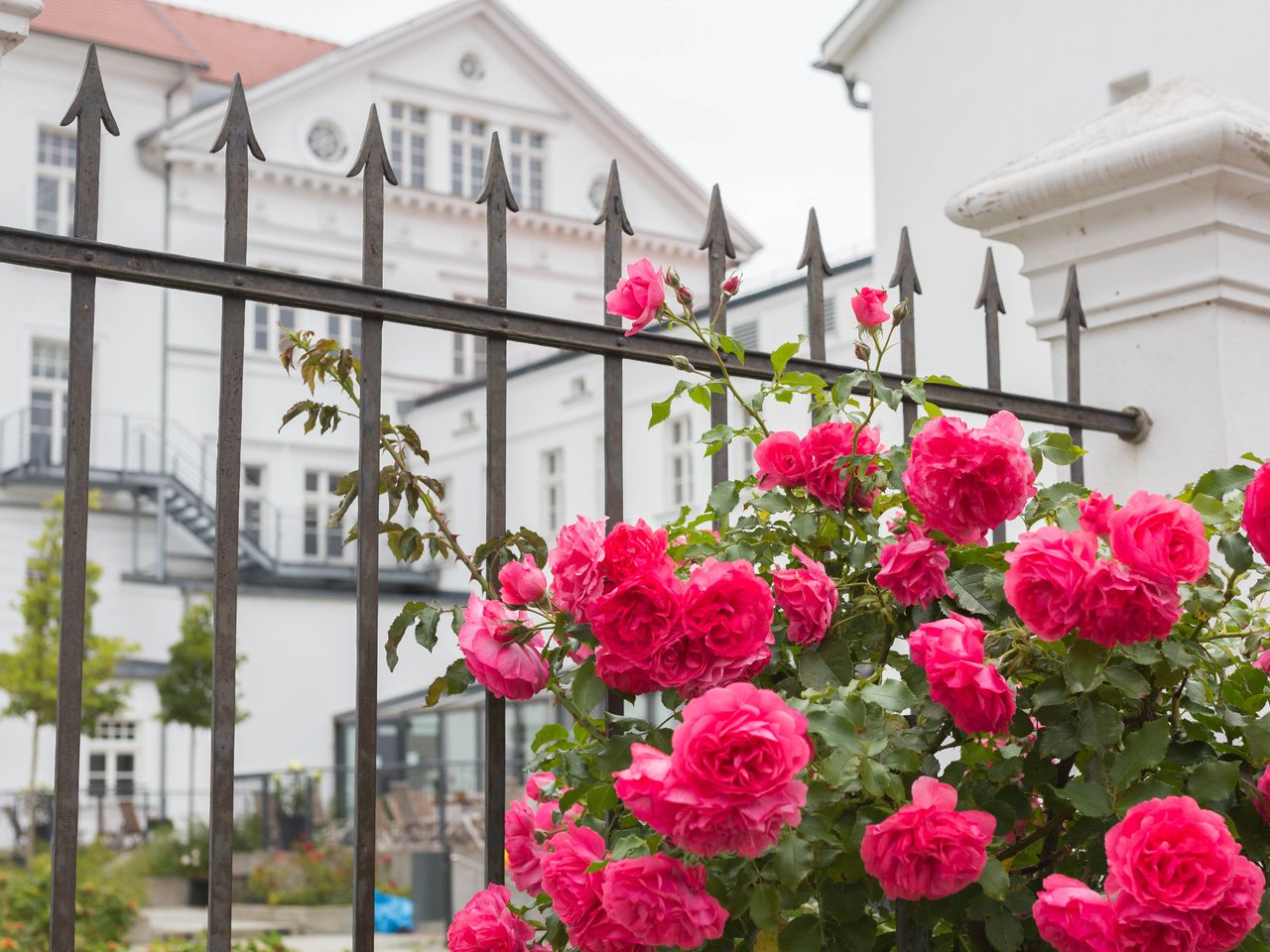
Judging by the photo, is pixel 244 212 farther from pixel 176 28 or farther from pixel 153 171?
pixel 176 28

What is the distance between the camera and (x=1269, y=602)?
345 centimetres

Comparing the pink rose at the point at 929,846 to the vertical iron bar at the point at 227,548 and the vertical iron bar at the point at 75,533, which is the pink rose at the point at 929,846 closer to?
the vertical iron bar at the point at 227,548

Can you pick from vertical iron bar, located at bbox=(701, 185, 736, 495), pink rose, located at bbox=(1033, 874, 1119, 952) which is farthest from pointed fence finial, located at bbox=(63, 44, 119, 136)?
pink rose, located at bbox=(1033, 874, 1119, 952)

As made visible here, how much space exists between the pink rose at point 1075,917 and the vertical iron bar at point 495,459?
2.28 ft

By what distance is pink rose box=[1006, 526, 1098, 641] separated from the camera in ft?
5.26

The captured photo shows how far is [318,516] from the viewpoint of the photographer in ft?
77.9

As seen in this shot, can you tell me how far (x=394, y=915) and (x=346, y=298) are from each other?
39.7 ft

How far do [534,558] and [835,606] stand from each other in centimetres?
41

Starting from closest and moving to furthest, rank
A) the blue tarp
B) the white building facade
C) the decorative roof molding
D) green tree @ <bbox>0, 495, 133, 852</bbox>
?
the decorative roof molding
the blue tarp
green tree @ <bbox>0, 495, 133, 852</bbox>
the white building facade

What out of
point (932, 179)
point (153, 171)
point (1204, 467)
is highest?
point (153, 171)

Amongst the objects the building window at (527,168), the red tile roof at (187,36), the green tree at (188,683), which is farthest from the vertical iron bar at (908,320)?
the building window at (527,168)

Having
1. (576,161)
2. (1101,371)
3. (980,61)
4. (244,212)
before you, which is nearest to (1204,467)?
(1101,371)

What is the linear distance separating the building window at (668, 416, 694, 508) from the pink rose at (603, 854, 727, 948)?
19.4m

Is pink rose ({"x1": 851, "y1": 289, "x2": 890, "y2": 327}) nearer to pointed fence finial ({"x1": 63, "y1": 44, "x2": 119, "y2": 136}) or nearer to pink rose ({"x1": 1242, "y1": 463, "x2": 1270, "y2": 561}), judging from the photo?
pink rose ({"x1": 1242, "y1": 463, "x2": 1270, "y2": 561})
